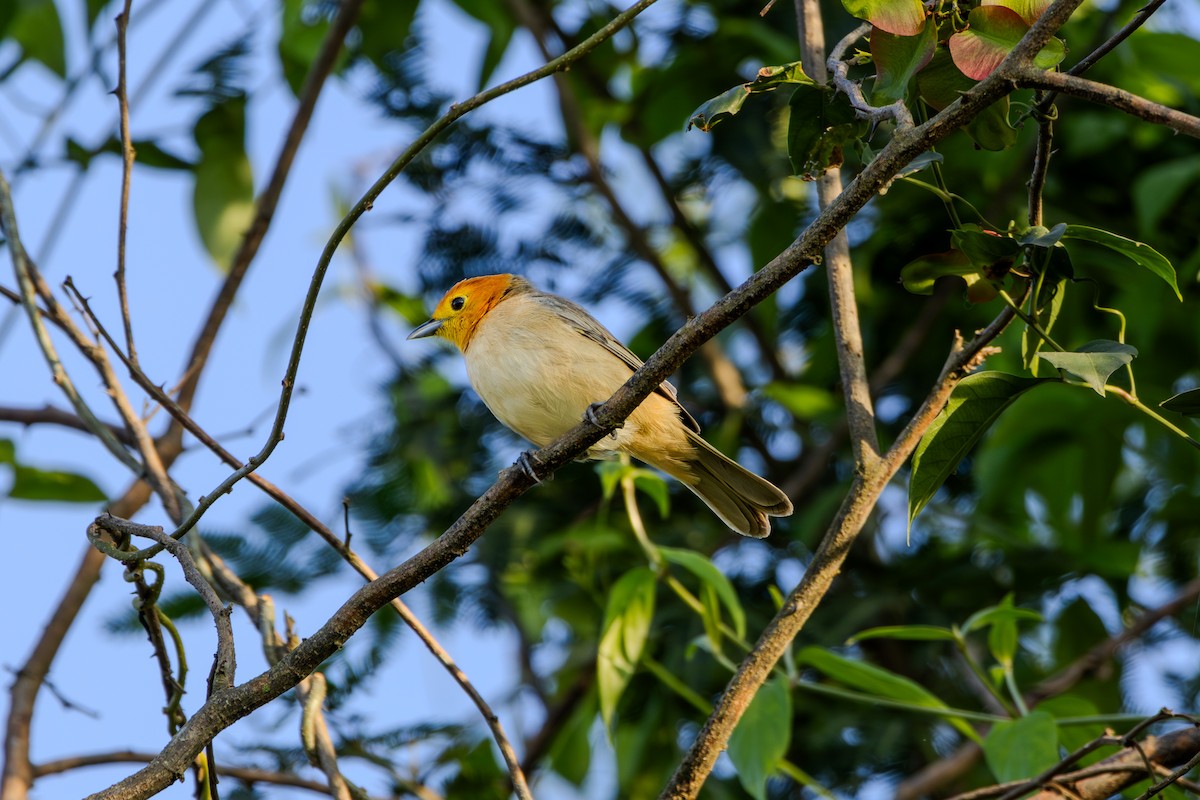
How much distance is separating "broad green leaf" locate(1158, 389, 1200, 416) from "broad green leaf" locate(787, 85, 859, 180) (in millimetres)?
813

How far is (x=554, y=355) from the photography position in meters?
4.42

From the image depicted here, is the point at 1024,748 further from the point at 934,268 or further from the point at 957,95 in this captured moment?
the point at 957,95

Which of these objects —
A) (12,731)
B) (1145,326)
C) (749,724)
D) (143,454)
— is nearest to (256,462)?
(143,454)

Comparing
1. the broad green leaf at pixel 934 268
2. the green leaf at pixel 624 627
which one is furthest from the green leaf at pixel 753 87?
the green leaf at pixel 624 627

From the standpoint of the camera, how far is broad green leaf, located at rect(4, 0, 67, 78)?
4.73 metres

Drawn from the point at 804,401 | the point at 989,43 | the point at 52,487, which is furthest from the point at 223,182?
the point at 989,43

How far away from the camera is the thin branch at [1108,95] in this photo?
6.22 ft

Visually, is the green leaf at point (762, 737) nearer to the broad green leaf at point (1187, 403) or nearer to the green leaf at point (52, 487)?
the broad green leaf at point (1187, 403)

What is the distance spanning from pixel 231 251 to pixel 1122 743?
3718 mm

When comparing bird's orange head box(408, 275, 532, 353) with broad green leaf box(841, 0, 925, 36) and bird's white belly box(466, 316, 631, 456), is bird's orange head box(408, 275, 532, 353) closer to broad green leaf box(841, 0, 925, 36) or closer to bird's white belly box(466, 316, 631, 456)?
bird's white belly box(466, 316, 631, 456)

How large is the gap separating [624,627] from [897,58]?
1.80 m

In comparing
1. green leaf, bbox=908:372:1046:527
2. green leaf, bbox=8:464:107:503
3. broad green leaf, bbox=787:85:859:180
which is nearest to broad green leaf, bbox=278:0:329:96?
green leaf, bbox=8:464:107:503

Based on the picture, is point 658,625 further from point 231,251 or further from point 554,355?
point 231,251

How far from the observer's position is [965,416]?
2.42 m
